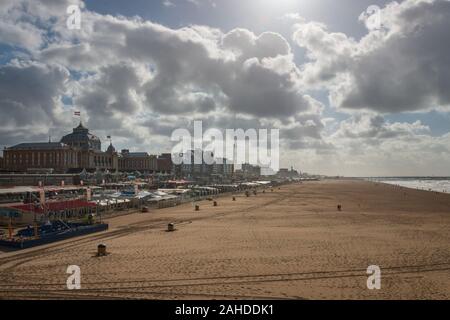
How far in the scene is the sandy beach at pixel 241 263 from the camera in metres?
14.1

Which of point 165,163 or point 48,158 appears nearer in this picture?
point 48,158

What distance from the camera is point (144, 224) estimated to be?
33.9 metres

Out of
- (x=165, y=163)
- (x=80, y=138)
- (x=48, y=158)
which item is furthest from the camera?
(x=165, y=163)

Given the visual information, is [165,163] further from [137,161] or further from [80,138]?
[80,138]

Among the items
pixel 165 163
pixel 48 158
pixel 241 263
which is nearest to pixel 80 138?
pixel 48 158

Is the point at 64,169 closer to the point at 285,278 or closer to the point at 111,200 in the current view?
the point at 111,200

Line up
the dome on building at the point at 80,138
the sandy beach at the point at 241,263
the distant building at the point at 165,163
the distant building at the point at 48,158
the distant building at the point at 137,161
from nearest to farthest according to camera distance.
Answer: the sandy beach at the point at 241,263, the distant building at the point at 48,158, the dome on building at the point at 80,138, the distant building at the point at 137,161, the distant building at the point at 165,163

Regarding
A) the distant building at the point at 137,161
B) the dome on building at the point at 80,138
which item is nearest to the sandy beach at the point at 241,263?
the dome on building at the point at 80,138

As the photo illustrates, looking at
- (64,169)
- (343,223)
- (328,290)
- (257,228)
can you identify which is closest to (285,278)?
(328,290)

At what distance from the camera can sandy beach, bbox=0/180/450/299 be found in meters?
14.1

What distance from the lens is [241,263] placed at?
60.6 ft

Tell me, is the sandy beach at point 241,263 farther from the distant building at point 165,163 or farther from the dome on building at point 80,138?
the distant building at point 165,163

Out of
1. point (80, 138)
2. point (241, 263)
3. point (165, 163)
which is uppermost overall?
point (80, 138)

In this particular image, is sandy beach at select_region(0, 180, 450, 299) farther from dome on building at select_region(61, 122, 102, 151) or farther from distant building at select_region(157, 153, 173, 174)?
distant building at select_region(157, 153, 173, 174)
